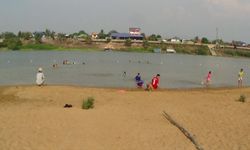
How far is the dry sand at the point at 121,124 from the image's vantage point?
11.1 meters

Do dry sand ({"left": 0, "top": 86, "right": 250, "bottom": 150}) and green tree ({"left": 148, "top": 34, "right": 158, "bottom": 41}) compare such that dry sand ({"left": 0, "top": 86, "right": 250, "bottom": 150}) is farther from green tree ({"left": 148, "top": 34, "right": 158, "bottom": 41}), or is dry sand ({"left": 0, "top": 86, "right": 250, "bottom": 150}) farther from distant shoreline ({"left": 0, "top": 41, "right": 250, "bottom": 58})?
green tree ({"left": 148, "top": 34, "right": 158, "bottom": 41})

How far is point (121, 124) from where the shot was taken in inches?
539

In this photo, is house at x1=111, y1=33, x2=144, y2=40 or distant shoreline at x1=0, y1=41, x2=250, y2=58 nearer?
distant shoreline at x1=0, y1=41, x2=250, y2=58

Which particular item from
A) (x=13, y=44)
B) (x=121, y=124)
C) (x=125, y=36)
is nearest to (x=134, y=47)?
(x=125, y=36)

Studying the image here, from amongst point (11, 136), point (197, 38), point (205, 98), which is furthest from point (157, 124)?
point (197, 38)

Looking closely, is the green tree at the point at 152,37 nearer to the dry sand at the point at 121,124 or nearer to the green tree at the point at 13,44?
the green tree at the point at 13,44

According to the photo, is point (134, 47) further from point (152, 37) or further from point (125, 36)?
point (152, 37)

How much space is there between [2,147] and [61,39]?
142 m

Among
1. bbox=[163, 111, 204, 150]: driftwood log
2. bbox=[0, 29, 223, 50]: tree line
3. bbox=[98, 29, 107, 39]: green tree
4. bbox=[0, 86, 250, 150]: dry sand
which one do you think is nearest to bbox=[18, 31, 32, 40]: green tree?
bbox=[0, 29, 223, 50]: tree line

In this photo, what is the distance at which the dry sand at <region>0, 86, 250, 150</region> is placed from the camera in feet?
36.6

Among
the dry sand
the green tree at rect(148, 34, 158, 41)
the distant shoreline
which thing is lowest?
the distant shoreline

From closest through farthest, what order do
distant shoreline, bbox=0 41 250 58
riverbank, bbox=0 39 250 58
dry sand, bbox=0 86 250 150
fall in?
dry sand, bbox=0 86 250 150 → distant shoreline, bbox=0 41 250 58 → riverbank, bbox=0 39 250 58

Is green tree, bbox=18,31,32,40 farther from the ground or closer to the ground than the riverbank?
farther from the ground

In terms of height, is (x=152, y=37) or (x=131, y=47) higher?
(x=152, y=37)
